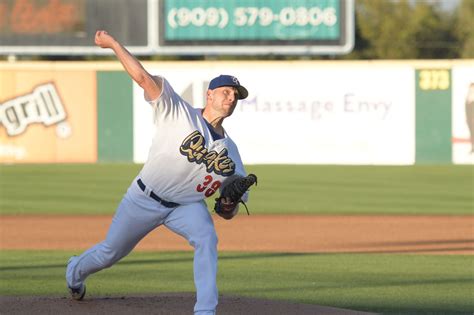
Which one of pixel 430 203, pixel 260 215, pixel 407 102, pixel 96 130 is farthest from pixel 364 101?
pixel 260 215

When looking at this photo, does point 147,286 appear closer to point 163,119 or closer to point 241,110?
point 163,119

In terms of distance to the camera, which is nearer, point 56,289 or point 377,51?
point 56,289

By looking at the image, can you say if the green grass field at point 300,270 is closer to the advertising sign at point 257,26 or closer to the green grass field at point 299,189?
the green grass field at point 299,189

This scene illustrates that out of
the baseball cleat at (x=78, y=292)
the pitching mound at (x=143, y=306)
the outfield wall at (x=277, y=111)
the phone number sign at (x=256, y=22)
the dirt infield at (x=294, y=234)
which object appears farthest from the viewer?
the phone number sign at (x=256, y=22)

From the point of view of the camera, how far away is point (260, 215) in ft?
57.4

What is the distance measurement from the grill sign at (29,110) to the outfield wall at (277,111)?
0.03 m

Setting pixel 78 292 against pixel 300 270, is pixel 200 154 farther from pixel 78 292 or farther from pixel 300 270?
pixel 300 270

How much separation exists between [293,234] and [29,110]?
18.0 meters

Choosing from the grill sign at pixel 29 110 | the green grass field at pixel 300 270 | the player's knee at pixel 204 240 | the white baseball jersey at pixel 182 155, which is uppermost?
the grill sign at pixel 29 110

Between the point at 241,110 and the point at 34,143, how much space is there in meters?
5.70

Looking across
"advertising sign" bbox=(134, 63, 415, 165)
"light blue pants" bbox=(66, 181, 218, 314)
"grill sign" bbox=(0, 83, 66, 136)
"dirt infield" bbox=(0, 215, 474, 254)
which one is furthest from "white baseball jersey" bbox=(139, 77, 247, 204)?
"grill sign" bbox=(0, 83, 66, 136)

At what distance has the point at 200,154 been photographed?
23.1 ft

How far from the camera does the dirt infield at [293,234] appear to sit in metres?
13.2

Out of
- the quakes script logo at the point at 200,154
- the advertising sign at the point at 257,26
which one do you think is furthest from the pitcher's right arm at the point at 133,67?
the advertising sign at the point at 257,26
